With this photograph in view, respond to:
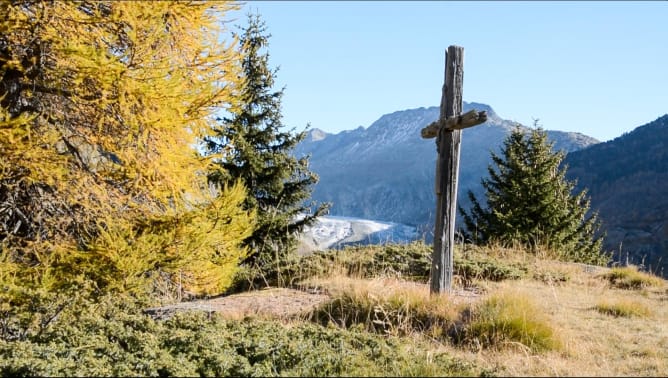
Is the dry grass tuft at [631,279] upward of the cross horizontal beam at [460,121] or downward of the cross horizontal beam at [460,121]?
downward

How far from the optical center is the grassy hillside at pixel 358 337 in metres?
4.12

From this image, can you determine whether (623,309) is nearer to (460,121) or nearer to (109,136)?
(460,121)

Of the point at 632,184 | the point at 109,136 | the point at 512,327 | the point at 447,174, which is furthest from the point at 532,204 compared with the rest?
the point at 632,184

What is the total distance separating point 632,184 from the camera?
145750 mm

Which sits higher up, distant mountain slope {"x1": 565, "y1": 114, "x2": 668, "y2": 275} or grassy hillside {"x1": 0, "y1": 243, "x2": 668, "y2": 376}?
distant mountain slope {"x1": 565, "y1": 114, "x2": 668, "y2": 275}

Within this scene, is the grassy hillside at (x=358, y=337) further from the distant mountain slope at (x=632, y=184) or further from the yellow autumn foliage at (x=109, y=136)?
the distant mountain slope at (x=632, y=184)

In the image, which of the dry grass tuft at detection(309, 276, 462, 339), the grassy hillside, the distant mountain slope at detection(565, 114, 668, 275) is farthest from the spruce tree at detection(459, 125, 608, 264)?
the distant mountain slope at detection(565, 114, 668, 275)

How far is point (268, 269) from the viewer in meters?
10.9

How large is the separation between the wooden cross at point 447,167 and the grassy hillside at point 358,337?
544mm

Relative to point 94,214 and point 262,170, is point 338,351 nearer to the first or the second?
point 94,214

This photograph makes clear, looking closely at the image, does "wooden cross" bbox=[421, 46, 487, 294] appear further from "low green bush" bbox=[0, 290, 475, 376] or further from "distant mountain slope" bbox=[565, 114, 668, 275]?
"distant mountain slope" bbox=[565, 114, 668, 275]

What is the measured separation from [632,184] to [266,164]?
6071 inches

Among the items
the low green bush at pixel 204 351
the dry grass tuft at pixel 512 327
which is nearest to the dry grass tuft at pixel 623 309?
the dry grass tuft at pixel 512 327

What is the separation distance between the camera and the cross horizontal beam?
6.69 metres
